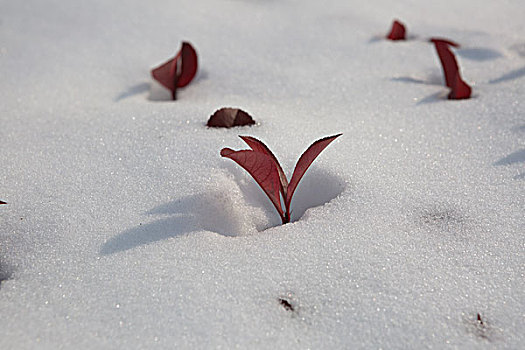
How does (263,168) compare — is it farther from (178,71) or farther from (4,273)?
(178,71)

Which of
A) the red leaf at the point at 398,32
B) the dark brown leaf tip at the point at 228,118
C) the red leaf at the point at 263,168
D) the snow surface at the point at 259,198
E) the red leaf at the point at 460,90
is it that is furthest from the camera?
the red leaf at the point at 398,32

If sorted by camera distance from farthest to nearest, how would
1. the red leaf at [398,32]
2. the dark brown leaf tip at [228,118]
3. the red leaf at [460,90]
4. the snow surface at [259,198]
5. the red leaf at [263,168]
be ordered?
the red leaf at [398,32] → the red leaf at [460,90] → the dark brown leaf tip at [228,118] → the red leaf at [263,168] → the snow surface at [259,198]

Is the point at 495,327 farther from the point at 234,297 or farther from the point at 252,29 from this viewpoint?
the point at 252,29

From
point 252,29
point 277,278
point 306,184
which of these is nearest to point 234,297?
point 277,278

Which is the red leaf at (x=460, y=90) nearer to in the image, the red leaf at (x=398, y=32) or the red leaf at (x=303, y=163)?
the red leaf at (x=398, y=32)

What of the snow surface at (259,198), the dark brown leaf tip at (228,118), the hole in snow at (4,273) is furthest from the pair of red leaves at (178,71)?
the hole in snow at (4,273)

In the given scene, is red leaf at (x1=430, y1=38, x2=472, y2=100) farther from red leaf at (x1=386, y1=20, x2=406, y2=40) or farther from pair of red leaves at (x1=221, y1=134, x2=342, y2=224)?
pair of red leaves at (x1=221, y1=134, x2=342, y2=224)

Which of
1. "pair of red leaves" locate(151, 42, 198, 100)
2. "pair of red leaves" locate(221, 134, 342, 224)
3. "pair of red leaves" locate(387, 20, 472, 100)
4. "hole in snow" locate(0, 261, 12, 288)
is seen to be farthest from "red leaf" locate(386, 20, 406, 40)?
"hole in snow" locate(0, 261, 12, 288)

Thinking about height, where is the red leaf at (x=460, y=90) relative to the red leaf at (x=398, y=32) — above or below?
below

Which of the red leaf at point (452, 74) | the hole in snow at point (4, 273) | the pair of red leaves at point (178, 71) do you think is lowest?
the hole in snow at point (4, 273)
